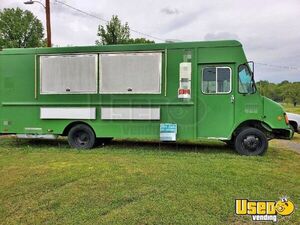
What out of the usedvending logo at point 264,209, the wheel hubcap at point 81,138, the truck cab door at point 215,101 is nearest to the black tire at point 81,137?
the wheel hubcap at point 81,138

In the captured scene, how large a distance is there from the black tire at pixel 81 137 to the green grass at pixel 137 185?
0.58 meters

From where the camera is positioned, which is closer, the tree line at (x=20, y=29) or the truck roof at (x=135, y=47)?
the truck roof at (x=135, y=47)

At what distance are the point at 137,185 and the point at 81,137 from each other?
15.6ft

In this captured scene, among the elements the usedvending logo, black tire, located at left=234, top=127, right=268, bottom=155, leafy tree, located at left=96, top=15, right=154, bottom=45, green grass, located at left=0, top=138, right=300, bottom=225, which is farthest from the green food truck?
leafy tree, located at left=96, top=15, right=154, bottom=45

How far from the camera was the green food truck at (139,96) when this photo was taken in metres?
9.07

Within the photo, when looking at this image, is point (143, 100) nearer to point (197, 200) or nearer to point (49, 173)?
point (49, 173)

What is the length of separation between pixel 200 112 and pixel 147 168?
288cm

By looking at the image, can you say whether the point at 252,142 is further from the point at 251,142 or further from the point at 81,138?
the point at 81,138

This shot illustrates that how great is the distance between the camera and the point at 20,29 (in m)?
37.6

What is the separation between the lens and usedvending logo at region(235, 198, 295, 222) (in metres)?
4.47

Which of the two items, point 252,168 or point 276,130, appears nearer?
point 252,168

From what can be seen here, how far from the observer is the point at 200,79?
923 centimetres

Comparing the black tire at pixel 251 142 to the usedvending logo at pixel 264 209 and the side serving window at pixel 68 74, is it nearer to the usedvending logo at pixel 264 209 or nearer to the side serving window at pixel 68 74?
the usedvending logo at pixel 264 209

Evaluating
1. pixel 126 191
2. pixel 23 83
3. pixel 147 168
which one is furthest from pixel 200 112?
pixel 23 83
